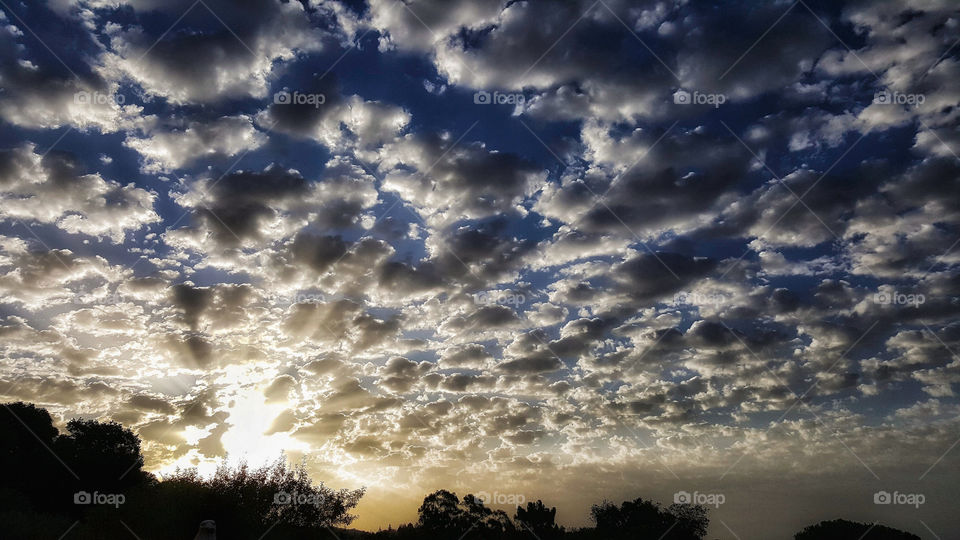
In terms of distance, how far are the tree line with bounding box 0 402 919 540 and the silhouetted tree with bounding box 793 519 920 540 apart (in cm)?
21

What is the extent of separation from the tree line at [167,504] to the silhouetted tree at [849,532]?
0.70ft

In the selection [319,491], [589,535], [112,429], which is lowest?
[589,535]

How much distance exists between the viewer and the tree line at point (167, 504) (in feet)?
123

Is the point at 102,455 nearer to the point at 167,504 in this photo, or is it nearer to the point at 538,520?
the point at 167,504

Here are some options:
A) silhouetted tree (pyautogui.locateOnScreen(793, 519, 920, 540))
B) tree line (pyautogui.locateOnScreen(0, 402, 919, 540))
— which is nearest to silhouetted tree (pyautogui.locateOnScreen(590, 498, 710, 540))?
tree line (pyautogui.locateOnScreen(0, 402, 919, 540))

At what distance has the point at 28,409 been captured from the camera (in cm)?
6694

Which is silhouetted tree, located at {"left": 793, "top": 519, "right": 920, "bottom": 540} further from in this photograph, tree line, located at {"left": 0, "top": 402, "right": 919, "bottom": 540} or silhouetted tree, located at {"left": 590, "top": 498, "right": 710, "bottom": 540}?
silhouetted tree, located at {"left": 590, "top": 498, "right": 710, "bottom": 540}

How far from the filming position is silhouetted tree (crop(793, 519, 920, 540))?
88.2 metres

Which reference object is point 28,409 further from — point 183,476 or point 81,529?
point 81,529

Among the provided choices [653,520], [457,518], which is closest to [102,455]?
[457,518]

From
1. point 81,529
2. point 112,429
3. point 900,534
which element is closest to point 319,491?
point 112,429

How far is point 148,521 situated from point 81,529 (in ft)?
13.3

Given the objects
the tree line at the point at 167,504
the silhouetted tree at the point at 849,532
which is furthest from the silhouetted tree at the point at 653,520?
the silhouetted tree at the point at 849,532

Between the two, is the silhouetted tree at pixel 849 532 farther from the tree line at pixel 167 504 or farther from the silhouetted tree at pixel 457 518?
the silhouetted tree at pixel 457 518
